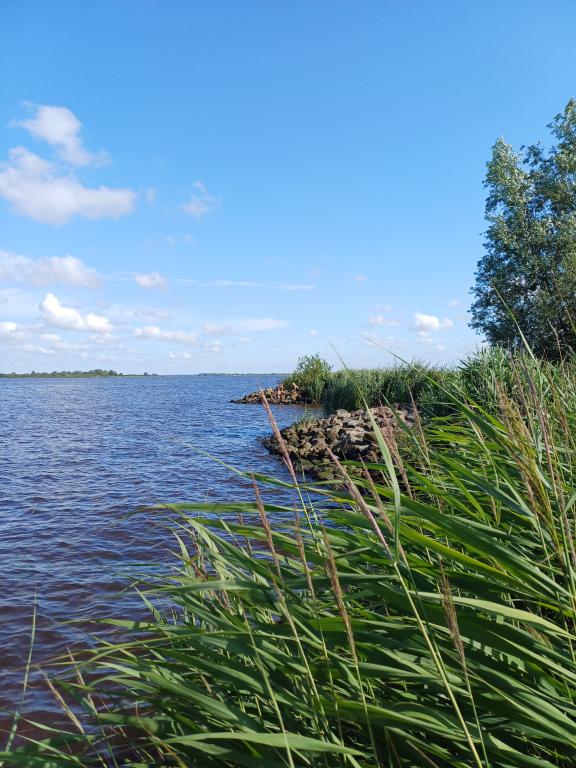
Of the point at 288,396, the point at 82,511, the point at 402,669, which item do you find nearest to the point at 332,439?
the point at 82,511

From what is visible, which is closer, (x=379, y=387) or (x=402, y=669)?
(x=402, y=669)

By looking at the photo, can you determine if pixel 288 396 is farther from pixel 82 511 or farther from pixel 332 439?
pixel 82 511

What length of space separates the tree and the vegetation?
13688 mm

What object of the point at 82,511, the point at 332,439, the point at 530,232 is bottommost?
the point at 82,511

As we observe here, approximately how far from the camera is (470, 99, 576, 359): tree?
27.3m

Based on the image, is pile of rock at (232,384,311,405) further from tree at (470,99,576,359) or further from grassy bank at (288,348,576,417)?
tree at (470,99,576,359)

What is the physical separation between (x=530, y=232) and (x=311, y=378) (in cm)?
1997

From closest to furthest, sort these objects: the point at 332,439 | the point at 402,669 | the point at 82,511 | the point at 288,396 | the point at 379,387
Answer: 1. the point at 402,669
2. the point at 82,511
3. the point at 332,439
4. the point at 379,387
5. the point at 288,396

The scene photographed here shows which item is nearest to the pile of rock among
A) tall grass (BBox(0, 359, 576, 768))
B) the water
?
the water

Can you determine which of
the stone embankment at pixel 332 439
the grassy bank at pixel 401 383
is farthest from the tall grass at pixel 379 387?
the stone embankment at pixel 332 439

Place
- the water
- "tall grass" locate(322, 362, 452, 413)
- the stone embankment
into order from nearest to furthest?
the water < the stone embankment < "tall grass" locate(322, 362, 452, 413)

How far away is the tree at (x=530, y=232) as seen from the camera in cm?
2733

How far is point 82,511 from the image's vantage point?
1112cm

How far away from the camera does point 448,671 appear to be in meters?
1.74
